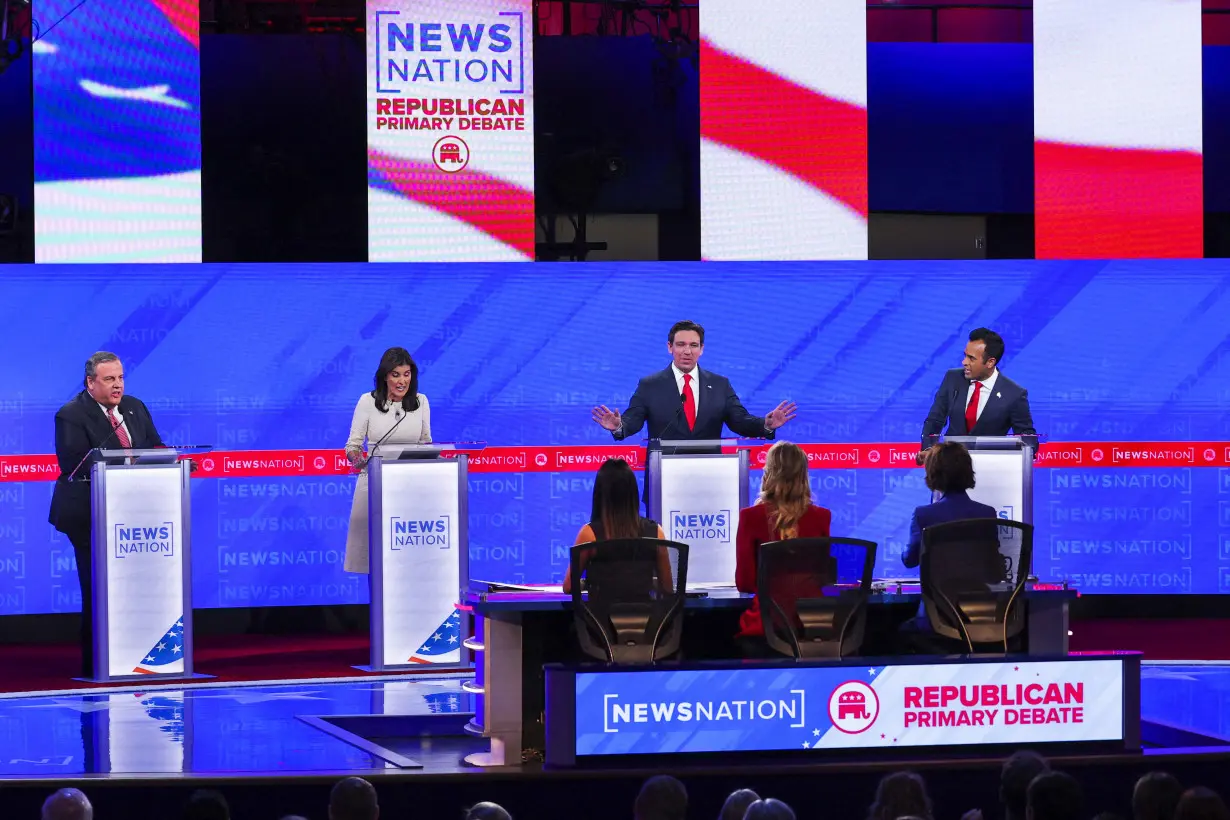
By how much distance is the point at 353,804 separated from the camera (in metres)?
3.99

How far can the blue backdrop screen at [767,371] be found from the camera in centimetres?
980

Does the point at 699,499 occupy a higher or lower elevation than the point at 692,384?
lower

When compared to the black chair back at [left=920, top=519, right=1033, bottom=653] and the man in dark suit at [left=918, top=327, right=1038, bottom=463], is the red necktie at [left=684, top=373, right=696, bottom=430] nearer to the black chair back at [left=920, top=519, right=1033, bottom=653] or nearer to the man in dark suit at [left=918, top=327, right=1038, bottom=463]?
the man in dark suit at [left=918, top=327, right=1038, bottom=463]

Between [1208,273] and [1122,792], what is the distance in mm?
4772

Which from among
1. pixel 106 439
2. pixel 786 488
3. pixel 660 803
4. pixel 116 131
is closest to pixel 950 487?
pixel 786 488

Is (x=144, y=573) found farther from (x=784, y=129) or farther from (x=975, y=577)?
(x=784, y=129)

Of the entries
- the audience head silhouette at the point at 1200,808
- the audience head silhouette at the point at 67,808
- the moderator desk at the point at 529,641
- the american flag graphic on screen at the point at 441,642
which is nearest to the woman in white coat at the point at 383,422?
the american flag graphic on screen at the point at 441,642

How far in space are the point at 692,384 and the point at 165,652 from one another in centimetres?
269

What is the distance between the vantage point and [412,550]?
8.34 meters

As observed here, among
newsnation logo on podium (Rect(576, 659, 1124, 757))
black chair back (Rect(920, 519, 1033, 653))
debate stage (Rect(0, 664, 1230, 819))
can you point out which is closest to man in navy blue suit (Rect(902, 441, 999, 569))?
black chair back (Rect(920, 519, 1033, 653))

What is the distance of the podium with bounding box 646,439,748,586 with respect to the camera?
824cm

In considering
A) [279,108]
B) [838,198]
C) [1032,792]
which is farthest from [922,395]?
[1032,792]

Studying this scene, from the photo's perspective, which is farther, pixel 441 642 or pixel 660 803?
pixel 441 642

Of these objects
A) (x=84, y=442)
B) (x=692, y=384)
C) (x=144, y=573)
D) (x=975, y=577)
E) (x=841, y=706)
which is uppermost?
(x=692, y=384)
